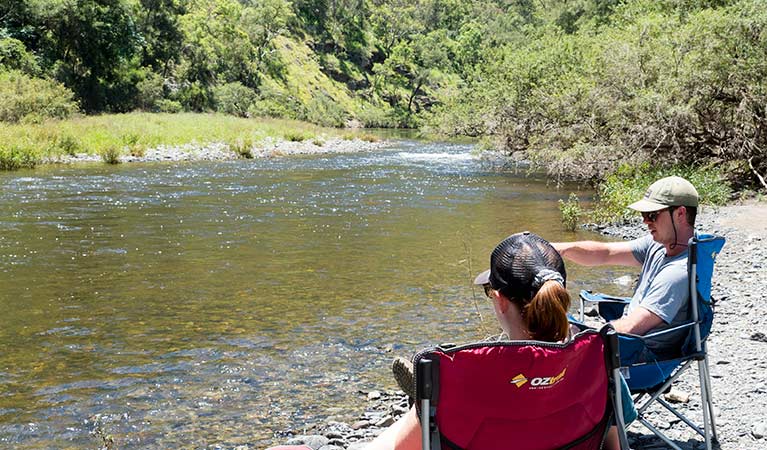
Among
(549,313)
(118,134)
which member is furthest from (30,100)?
(549,313)

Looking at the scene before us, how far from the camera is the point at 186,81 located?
58875 mm

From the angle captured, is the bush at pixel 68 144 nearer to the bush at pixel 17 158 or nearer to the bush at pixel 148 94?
the bush at pixel 17 158

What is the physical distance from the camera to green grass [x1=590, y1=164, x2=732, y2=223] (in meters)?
15.3

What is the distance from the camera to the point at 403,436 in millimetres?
2352

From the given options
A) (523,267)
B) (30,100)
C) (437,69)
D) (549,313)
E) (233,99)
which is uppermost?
(437,69)

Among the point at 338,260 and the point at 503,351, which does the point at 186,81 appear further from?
the point at 503,351

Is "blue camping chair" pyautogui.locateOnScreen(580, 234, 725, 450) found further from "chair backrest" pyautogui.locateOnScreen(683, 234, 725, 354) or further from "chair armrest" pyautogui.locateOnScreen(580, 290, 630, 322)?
"chair armrest" pyautogui.locateOnScreen(580, 290, 630, 322)

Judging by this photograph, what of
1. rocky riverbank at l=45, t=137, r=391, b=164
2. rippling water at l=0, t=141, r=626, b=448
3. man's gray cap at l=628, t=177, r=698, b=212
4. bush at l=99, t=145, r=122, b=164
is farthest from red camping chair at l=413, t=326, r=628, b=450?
bush at l=99, t=145, r=122, b=164

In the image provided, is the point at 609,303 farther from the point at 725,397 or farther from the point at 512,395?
the point at 512,395

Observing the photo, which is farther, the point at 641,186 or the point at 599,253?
the point at 641,186

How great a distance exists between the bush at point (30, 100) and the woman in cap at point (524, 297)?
32.7 meters

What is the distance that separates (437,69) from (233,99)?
1820 inches

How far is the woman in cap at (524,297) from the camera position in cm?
233

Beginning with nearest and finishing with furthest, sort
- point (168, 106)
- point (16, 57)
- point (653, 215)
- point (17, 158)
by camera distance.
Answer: point (653, 215), point (17, 158), point (16, 57), point (168, 106)
